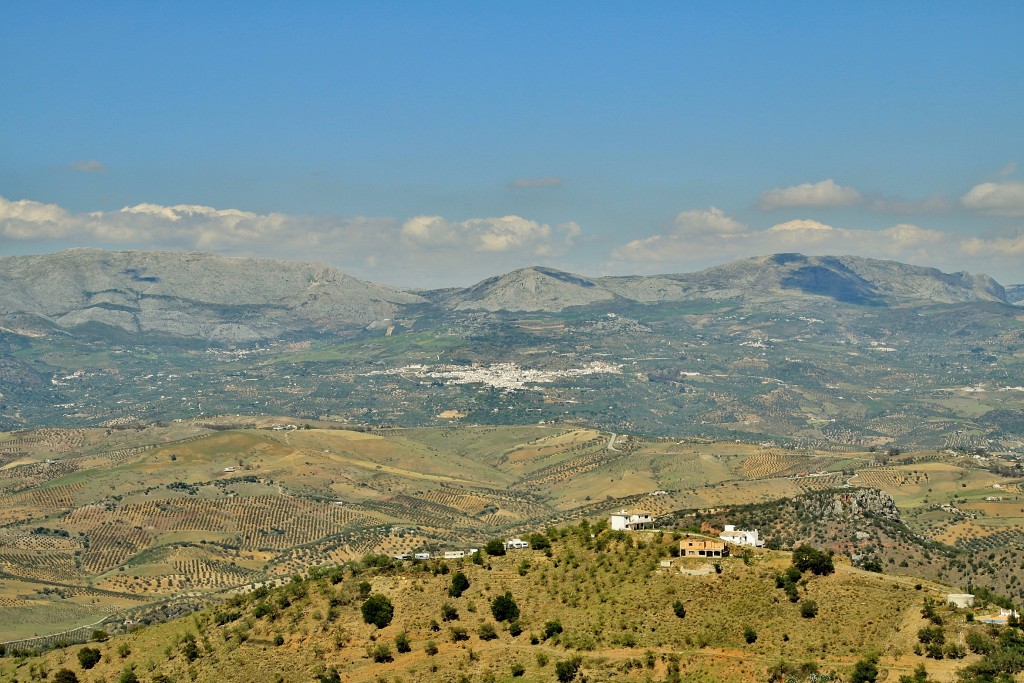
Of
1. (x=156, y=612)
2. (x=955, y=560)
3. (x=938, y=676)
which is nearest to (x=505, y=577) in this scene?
(x=938, y=676)

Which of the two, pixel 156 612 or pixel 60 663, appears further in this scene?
pixel 156 612

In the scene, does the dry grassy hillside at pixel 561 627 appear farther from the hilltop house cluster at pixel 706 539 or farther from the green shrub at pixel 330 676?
the hilltop house cluster at pixel 706 539

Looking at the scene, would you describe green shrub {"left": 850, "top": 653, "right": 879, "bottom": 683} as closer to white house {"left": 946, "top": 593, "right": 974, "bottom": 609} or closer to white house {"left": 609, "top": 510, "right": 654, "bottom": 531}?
white house {"left": 946, "top": 593, "right": 974, "bottom": 609}

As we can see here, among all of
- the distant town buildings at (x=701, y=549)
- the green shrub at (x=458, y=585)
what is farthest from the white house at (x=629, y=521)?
the green shrub at (x=458, y=585)

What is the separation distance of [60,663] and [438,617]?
3942 cm

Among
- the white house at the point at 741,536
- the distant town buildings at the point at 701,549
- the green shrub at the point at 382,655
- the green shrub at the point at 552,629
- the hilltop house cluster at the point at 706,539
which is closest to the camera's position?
the green shrub at the point at 552,629

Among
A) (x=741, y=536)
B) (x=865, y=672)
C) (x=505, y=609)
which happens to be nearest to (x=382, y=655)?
(x=505, y=609)

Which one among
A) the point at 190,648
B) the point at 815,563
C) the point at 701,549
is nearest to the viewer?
the point at 815,563

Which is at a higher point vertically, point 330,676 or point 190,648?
point 330,676

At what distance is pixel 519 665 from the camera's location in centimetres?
9362

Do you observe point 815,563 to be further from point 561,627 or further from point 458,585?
point 458,585

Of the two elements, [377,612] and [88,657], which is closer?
[377,612]

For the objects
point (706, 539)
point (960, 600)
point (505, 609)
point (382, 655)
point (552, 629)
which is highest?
point (706, 539)

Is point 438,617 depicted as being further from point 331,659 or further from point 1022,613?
point 1022,613
